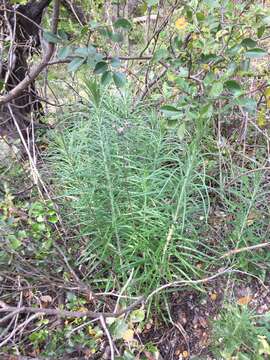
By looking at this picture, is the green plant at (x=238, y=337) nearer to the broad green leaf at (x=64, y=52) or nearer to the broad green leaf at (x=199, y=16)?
the broad green leaf at (x=64, y=52)

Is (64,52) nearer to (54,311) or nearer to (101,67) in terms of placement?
(101,67)

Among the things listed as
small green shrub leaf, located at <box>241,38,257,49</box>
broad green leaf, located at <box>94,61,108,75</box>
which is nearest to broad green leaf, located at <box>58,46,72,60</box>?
broad green leaf, located at <box>94,61,108,75</box>

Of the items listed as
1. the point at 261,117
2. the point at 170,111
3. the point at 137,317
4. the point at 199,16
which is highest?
the point at 199,16

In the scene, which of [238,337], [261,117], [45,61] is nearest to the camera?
[238,337]

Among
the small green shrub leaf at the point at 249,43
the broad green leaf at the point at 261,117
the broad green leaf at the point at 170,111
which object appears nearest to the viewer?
the small green shrub leaf at the point at 249,43

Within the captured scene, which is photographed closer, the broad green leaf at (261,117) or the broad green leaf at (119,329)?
the broad green leaf at (119,329)

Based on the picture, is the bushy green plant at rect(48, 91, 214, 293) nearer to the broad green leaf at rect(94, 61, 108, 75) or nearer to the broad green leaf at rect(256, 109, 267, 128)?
the broad green leaf at rect(94, 61, 108, 75)

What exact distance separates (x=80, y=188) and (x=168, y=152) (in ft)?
2.24

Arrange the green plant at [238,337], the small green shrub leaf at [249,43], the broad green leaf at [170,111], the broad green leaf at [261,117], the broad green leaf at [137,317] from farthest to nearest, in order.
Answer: the broad green leaf at [261,117] → the broad green leaf at [170,111] → the small green shrub leaf at [249,43] → the broad green leaf at [137,317] → the green plant at [238,337]

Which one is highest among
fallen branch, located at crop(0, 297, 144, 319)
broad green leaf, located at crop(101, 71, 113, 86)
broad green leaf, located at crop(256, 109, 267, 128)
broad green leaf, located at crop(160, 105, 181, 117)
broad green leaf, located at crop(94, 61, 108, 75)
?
broad green leaf, located at crop(94, 61, 108, 75)

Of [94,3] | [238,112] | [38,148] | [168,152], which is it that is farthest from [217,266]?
[94,3]

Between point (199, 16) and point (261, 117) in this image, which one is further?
point (261, 117)

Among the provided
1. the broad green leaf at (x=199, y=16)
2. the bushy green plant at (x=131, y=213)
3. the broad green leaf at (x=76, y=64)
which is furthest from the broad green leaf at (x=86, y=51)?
the broad green leaf at (x=199, y=16)

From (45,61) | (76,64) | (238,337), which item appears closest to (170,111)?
(76,64)
